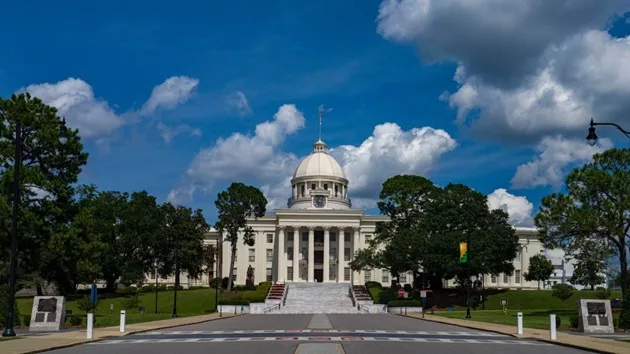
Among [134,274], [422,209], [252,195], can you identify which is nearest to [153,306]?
[134,274]

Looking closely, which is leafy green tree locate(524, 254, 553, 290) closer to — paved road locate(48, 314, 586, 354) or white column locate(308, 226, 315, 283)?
white column locate(308, 226, 315, 283)

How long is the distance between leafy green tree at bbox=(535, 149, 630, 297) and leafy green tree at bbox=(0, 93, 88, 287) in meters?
37.5

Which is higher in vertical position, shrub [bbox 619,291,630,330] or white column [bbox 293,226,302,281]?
white column [bbox 293,226,302,281]

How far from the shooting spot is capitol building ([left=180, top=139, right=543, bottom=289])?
114000mm

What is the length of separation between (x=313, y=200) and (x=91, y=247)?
2661 inches

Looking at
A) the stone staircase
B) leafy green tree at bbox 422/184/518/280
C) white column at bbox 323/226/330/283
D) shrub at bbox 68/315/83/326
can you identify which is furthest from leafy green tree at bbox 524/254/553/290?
shrub at bbox 68/315/83/326

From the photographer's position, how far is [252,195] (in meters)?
94.3

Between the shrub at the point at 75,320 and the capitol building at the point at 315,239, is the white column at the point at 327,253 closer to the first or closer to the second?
the capitol building at the point at 315,239

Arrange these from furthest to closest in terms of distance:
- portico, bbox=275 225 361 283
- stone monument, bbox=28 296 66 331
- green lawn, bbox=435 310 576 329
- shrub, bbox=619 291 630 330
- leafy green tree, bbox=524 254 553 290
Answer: portico, bbox=275 225 361 283
leafy green tree, bbox=524 254 553 290
green lawn, bbox=435 310 576 329
shrub, bbox=619 291 630 330
stone monument, bbox=28 296 66 331

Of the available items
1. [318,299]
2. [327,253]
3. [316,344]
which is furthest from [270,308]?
[316,344]

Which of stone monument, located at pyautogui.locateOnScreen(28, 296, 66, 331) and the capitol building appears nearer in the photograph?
stone monument, located at pyautogui.locateOnScreen(28, 296, 66, 331)

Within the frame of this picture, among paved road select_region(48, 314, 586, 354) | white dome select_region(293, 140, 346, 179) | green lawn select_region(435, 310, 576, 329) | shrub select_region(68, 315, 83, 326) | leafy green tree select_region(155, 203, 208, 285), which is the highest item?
white dome select_region(293, 140, 346, 179)

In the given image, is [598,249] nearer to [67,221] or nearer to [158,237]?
[67,221]

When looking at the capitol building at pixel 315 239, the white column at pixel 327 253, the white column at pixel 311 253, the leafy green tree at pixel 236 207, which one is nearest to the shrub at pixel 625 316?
the leafy green tree at pixel 236 207
